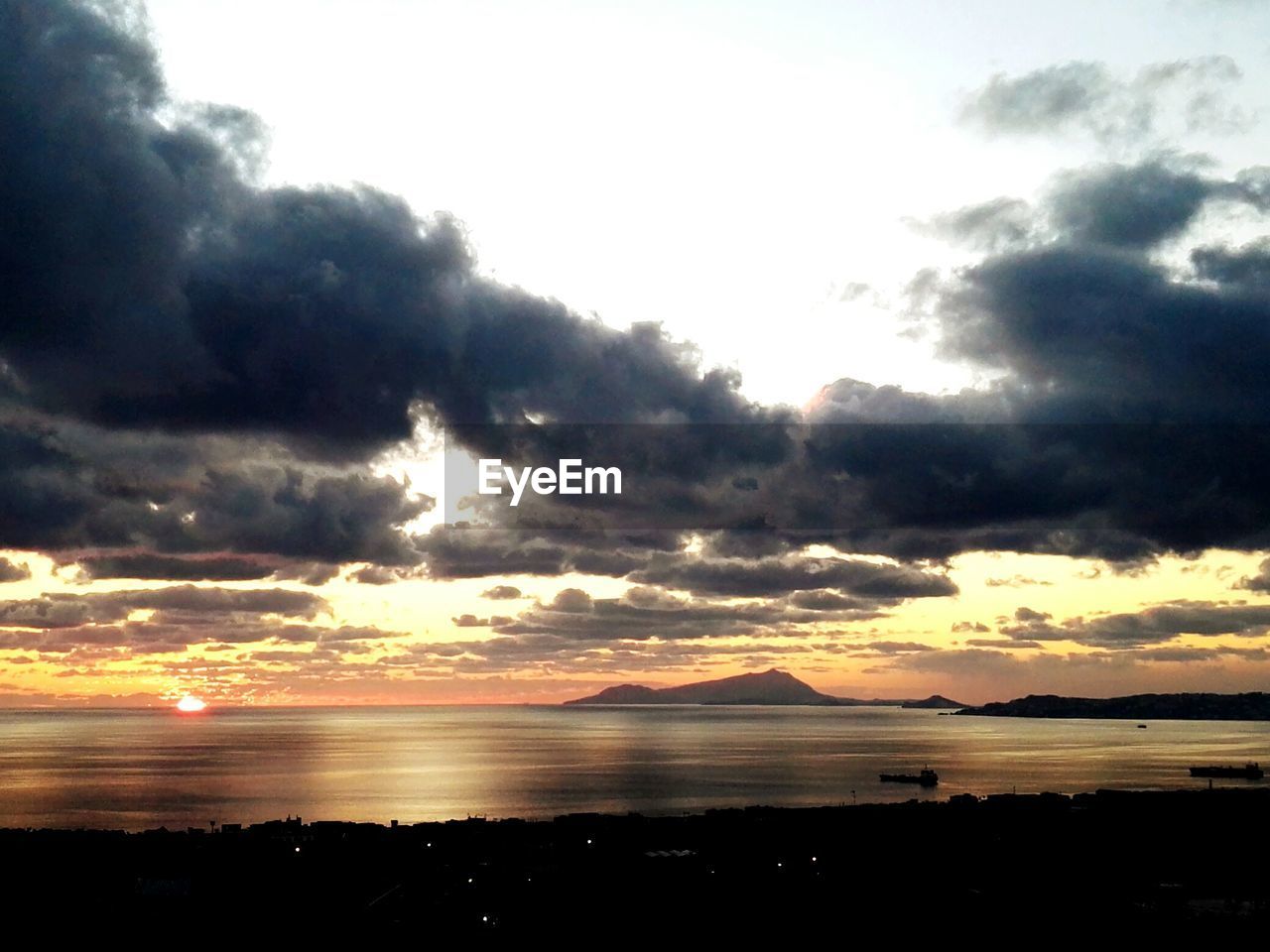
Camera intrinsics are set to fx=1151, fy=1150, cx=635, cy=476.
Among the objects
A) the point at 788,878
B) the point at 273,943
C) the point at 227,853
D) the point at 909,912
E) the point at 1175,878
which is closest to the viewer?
the point at 273,943

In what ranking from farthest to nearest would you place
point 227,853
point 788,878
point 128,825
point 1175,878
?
→ point 128,825 < point 227,853 < point 1175,878 < point 788,878

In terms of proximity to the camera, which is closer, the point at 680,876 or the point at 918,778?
the point at 680,876

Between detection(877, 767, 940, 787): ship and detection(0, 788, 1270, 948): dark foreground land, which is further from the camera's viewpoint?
detection(877, 767, 940, 787): ship

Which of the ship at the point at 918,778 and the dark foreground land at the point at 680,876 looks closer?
the dark foreground land at the point at 680,876

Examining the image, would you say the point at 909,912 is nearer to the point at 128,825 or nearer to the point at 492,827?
the point at 492,827

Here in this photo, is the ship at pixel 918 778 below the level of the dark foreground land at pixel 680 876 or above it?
below

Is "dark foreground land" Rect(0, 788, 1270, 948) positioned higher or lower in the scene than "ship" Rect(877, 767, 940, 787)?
higher

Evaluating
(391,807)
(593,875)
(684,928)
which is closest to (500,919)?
(684,928)

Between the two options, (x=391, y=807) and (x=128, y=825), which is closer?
(x=128, y=825)
